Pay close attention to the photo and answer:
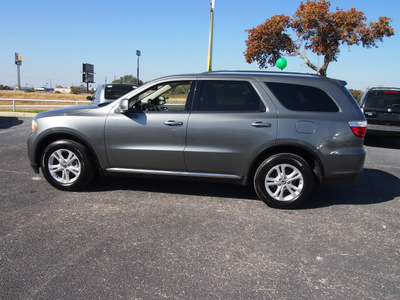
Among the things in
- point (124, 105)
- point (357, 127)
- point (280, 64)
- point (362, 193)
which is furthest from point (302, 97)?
point (280, 64)

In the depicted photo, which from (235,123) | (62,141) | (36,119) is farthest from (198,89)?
(36,119)

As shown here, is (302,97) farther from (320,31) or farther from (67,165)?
(320,31)

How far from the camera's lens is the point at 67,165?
475cm

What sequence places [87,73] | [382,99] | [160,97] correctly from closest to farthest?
[160,97] < [382,99] < [87,73]

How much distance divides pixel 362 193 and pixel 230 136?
2.50 meters

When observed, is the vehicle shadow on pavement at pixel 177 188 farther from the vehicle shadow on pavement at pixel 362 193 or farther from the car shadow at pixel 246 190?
the vehicle shadow on pavement at pixel 362 193

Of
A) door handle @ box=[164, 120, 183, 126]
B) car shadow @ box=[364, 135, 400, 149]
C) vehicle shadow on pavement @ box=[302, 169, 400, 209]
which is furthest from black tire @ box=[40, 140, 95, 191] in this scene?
car shadow @ box=[364, 135, 400, 149]

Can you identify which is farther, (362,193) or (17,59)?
(17,59)

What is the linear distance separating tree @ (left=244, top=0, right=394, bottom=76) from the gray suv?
50.9 feet

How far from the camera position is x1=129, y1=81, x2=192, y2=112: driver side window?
4.69m

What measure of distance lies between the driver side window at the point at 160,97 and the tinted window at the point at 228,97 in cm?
25

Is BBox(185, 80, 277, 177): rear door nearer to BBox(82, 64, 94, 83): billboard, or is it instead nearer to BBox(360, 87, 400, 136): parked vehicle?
BBox(360, 87, 400, 136): parked vehicle

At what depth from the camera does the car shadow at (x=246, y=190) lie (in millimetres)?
4832

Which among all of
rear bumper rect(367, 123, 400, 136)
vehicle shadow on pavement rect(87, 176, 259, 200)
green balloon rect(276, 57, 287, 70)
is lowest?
vehicle shadow on pavement rect(87, 176, 259, 200)
